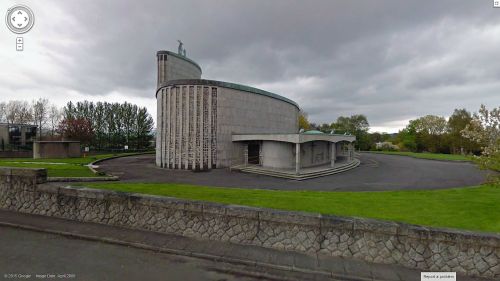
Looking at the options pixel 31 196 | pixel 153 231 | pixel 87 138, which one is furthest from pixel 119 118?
pixel 153 231

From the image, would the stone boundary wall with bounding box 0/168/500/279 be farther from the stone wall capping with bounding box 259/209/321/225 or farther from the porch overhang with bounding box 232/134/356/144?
the porch overhang with bounding box 232/134/356/144

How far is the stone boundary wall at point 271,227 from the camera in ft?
15.2

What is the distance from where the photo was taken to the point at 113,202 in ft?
21.8

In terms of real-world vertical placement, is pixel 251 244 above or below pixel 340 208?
below

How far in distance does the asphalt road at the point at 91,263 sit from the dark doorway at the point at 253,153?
19.7m

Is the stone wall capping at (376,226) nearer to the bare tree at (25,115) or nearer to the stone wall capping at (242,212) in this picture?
the stone wall capping at (242,212)

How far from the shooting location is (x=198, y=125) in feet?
72.7

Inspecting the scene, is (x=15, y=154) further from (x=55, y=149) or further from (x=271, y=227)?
(x=271, y=227)

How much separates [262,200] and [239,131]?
1767 centimetres

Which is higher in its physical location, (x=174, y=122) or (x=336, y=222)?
(x=174, y=122)

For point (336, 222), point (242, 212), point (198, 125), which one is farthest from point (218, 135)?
point (336, 222)

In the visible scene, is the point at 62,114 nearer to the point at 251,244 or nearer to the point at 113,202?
the point at 113,202

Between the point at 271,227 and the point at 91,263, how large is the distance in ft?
12.9

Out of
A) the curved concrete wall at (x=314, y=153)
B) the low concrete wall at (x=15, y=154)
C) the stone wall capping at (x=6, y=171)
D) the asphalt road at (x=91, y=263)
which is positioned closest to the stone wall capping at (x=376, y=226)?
the asphalt road at (x=91, y=263)
